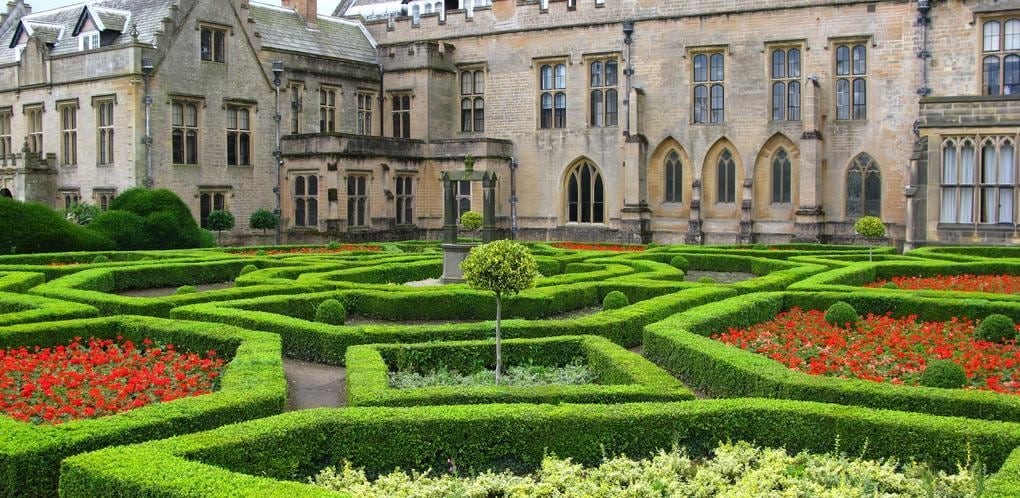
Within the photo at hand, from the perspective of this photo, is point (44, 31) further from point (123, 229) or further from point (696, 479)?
point (696, 479)

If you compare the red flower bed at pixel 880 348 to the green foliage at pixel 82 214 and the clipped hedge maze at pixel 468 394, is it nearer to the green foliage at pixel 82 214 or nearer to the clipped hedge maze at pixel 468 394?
the clipped hedge maze at pixel 468 394

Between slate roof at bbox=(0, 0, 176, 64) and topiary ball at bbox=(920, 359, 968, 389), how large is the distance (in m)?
29.5

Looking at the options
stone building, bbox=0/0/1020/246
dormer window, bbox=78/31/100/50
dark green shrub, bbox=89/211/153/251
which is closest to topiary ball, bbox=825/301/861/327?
stone building, bbox=0/0/1020/246

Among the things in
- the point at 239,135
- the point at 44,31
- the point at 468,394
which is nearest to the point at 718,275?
the point at 468,394

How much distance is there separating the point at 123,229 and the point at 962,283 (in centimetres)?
2217

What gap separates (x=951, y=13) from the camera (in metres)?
33.2

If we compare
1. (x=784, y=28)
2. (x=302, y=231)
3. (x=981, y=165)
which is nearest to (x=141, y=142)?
(x=302, y=231)

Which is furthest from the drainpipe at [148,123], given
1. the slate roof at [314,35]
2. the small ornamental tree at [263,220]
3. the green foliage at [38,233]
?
the green foliage at [38,233]

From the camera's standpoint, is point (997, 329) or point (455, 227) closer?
point (997, 329)

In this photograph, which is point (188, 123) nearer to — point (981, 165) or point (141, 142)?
point (141, 142)

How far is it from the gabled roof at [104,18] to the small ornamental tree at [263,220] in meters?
8.08

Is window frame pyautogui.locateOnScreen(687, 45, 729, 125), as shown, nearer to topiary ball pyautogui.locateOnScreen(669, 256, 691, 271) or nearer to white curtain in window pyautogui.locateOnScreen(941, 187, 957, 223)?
white curtain in window pyautogui.locateOnScreen(941, 187, 957, 223)

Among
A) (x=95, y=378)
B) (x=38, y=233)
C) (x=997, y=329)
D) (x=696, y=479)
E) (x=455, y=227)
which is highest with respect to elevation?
(x=455, y=227)

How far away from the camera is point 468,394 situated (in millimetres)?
10641
